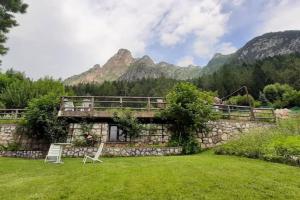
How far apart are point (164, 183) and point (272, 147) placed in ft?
21.8

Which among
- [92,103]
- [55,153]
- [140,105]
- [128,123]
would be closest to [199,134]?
[128,123]

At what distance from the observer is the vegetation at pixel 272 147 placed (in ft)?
38.0

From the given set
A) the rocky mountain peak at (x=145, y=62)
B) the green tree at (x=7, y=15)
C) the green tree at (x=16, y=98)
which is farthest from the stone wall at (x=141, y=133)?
the rocky mountain peak at (x=145, y=62)

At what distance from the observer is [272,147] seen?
499 inches

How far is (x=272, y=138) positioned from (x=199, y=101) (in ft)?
15.3

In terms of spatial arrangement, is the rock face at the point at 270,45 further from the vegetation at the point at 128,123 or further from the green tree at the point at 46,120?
the green tree at the point at 46,120

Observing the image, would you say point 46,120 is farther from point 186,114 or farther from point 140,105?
point 186,114

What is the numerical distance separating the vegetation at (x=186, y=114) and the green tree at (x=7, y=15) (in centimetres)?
1076

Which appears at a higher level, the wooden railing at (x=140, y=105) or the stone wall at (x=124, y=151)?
the wooden railing at (x=140, y=105)

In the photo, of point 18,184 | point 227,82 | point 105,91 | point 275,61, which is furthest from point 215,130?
point 105,91

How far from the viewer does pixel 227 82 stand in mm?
62969

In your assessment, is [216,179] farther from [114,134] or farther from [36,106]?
[36,106]

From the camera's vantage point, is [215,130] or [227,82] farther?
[227,82]

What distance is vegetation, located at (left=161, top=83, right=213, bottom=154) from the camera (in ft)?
56.1
